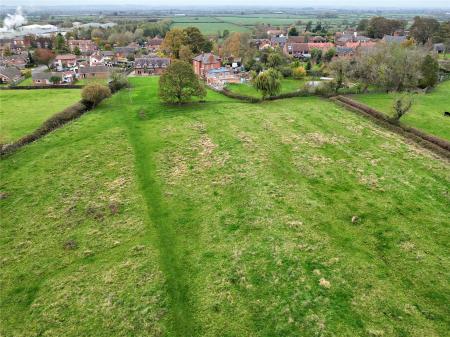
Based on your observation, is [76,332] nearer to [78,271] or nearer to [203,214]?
[78,271]

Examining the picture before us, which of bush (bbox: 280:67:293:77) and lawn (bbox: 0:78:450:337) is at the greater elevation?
lawn (bbox: 0:78:450:337)

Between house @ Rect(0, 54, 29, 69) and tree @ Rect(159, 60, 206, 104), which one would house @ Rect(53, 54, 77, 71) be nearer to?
house @ Rect(0, 54, 29, 69)

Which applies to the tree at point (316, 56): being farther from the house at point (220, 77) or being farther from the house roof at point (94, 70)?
the house roof at point (94, 70)

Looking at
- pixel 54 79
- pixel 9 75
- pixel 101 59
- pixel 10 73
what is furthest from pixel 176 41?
pixel 9 75

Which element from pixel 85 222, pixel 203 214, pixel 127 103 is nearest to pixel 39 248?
pixel 85 222

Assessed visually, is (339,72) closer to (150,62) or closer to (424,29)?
(150,62)

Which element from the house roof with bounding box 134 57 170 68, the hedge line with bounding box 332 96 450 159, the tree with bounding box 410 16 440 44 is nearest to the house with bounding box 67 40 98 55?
the house roof with bounding box 134 57 170 68
